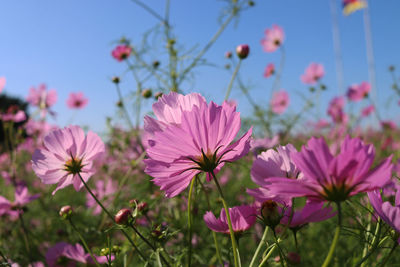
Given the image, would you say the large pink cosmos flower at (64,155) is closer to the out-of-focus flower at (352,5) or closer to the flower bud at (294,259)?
the flower bud at (294,259)

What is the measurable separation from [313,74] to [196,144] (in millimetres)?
2343

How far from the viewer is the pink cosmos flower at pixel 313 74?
2469mm

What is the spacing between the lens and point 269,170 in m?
0.40

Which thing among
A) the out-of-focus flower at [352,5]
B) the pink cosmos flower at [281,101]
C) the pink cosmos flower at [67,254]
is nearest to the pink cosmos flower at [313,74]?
the pink cosmos flower at [281,101]

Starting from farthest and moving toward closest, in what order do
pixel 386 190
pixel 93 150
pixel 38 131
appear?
pixel 38 131
pixel 386 190
pixel 93 150

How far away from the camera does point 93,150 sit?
0.55 meters

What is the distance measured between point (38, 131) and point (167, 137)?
5.46 ft

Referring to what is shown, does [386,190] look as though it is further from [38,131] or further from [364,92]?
[364,92]

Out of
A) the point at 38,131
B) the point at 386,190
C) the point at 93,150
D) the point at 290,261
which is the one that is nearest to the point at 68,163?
the point at 93,150

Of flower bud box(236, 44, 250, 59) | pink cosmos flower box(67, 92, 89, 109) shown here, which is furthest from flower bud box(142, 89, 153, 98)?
pink cosmos flower box(67, 92, 89, 109)

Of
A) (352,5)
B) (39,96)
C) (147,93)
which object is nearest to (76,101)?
(39,96)

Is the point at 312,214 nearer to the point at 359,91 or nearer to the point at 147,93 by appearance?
the point at 147,93

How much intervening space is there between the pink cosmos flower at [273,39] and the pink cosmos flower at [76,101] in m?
1.31

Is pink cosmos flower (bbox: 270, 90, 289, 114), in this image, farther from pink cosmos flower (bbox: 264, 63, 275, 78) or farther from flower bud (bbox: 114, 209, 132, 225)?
flower bud (bbox: 114, 209, 132, 225)
